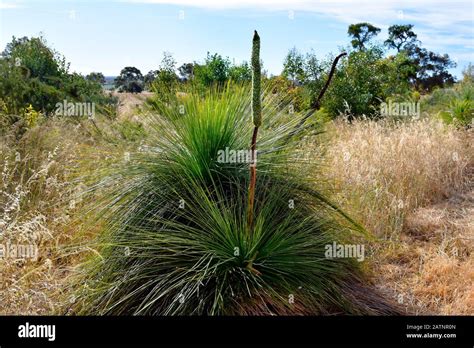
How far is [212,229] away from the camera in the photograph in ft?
10.2

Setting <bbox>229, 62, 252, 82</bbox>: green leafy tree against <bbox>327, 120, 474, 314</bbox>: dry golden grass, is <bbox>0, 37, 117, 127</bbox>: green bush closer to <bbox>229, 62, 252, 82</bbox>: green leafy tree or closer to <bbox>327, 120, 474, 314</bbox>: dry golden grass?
<bbox>229, 62, 252, 82</bbox>: green leafy tree

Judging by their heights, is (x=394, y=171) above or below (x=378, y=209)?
above

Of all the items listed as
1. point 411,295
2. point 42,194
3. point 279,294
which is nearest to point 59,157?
point 42,194

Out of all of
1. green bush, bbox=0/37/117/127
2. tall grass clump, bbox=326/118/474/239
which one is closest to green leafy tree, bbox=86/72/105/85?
green bush, bbox=0/37/117/127

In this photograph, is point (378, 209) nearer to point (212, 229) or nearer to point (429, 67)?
point (212, 229)

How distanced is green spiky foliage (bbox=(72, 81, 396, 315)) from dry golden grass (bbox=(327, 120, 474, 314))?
1.96 feet

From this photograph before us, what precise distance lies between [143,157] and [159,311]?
105cm

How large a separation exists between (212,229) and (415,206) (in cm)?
314

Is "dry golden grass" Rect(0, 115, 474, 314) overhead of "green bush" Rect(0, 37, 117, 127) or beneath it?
beneath

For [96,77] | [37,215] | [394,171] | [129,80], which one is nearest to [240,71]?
[394,171]

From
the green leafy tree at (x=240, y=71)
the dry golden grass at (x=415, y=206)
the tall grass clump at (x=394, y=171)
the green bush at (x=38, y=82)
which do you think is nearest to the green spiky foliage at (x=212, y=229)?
the dry golden grass at (x=415, y=206)

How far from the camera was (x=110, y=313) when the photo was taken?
10.3 ft

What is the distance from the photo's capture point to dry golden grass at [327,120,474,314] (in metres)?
3.99

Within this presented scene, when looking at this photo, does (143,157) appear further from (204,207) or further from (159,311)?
(159,311)
